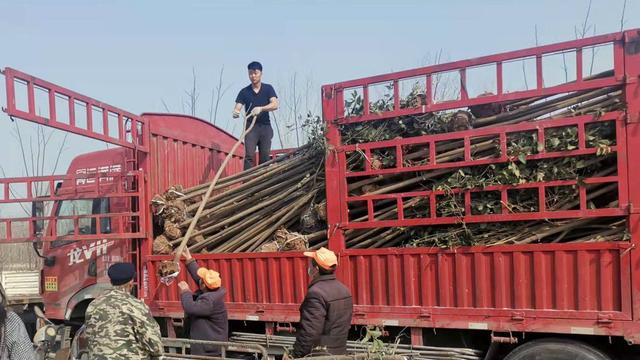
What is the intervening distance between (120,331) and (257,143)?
13.4 ft

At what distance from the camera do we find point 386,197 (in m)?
4.88

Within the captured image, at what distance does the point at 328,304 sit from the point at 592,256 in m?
1.93

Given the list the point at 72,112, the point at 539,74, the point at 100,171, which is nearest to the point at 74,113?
the point at 72,112

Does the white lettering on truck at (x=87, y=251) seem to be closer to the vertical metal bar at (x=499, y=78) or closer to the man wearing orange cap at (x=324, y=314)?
the man wearing orange cap at (x=324, y=314)

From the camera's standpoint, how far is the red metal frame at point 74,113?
5.27 meters

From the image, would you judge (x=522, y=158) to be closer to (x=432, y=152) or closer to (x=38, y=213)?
(x=432, y=152)

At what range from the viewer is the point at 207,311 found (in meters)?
4.88

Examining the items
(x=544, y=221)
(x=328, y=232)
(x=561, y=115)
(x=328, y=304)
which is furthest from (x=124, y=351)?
(x=561, y=115)

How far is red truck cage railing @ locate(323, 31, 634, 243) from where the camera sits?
412 cm

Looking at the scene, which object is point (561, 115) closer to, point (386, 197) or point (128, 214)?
point (386, 197)

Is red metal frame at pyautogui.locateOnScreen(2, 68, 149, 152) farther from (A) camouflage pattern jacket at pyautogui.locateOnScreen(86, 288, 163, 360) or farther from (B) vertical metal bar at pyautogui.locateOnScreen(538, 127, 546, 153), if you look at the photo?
(B) vertical metal bar at pyautogui.locateOnScreen(538, 127, 546, 153)

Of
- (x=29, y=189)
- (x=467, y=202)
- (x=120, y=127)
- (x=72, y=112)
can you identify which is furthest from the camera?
(x=29, y=189)

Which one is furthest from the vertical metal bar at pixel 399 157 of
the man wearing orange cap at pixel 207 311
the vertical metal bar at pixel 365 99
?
the man wearing orange cap at pixel 207 311

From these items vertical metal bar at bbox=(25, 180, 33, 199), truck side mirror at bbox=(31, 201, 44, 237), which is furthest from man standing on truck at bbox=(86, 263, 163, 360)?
truck side mirror at bbox=(31, 201, 44, 237)
